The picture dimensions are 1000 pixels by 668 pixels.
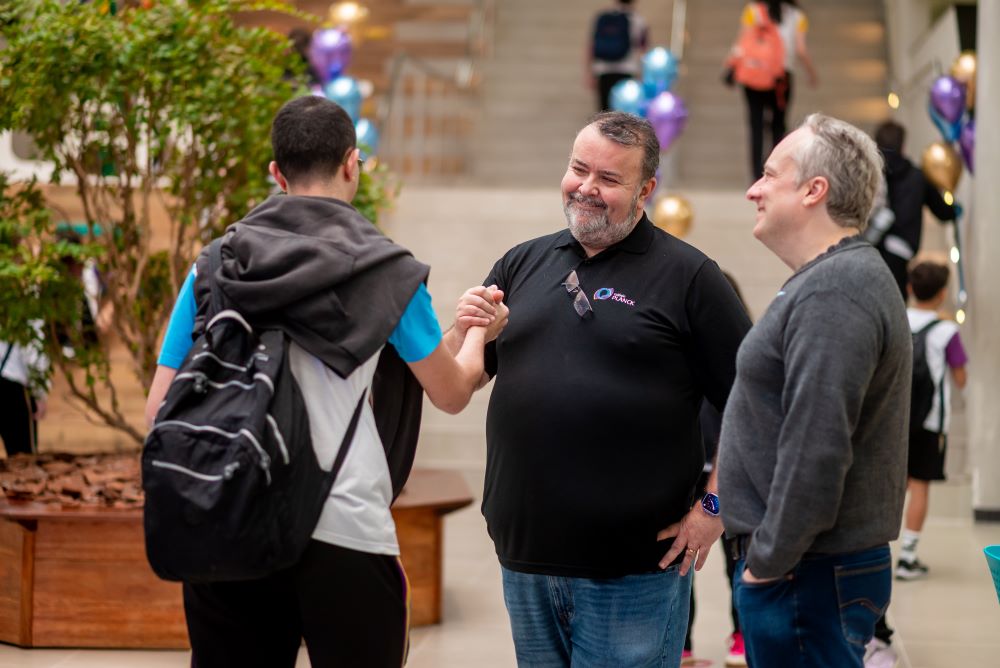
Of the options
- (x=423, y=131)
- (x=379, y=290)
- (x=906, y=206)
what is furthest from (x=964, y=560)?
(x=423, y=131)

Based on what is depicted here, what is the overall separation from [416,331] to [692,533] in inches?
32.8

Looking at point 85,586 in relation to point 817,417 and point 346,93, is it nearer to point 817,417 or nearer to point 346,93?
point 817,417

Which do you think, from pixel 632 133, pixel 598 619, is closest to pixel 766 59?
pixel 632 133

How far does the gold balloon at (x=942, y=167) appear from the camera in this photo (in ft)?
28.6

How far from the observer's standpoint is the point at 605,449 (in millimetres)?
2955

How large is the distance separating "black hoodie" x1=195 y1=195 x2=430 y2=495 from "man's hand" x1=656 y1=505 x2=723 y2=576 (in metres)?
0.89

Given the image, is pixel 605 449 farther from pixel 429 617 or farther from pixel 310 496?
pixel 429 617

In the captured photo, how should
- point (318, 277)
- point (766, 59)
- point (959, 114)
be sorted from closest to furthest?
point (318, 277)
point (959, 114)
point (766, 59)

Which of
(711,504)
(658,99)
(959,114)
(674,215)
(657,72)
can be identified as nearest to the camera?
(711,504)

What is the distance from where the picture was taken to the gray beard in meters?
3.03

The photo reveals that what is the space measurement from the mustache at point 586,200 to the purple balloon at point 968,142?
6.82 metres

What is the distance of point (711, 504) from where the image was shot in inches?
115

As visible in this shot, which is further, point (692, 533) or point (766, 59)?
point (766, 59)

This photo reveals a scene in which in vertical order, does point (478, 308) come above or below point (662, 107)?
above
